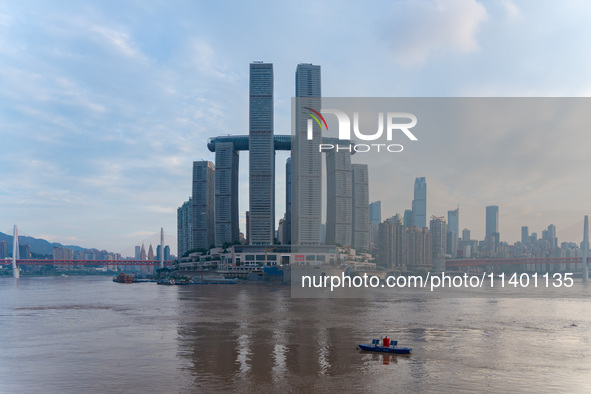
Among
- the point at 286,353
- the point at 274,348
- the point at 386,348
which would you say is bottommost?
the point at 274,348

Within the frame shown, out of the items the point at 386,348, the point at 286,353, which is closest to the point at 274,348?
the point at 286,353

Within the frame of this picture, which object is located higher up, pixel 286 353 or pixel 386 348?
pixel 386 348

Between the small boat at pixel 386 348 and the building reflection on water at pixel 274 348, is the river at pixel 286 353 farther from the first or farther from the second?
the small boat at pixel 386 348

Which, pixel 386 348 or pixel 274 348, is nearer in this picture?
pixel 386 348

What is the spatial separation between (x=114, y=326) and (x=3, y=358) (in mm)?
18268

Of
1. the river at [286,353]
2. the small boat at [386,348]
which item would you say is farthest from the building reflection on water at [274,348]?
the small boat at [386,348]

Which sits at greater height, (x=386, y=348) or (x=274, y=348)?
(x=386, y=348)

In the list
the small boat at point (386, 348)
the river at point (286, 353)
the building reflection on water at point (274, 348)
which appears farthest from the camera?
the small boat at point (386, 348)

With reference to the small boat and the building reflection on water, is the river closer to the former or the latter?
the building reflection on water

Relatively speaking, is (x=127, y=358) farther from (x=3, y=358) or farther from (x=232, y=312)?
(x=232, y=312)

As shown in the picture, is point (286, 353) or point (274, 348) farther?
point (274, 348)

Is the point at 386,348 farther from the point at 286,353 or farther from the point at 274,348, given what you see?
the point at 274,348

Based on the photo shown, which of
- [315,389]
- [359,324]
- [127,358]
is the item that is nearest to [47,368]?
[127,358]

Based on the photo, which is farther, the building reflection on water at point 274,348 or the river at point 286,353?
the building reflection on water at point 274,348
